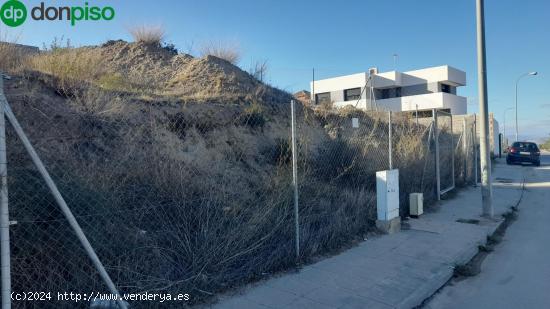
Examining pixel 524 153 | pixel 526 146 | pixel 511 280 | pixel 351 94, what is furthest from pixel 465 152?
pixel 351 94

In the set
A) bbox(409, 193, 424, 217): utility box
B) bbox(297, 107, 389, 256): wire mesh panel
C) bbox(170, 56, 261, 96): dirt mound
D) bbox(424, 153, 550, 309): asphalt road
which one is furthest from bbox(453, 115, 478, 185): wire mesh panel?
bbox(170, 56, 261, 96): dirt mound

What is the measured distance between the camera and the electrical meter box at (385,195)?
724 cm

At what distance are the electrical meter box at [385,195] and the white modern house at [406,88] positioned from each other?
36.2m

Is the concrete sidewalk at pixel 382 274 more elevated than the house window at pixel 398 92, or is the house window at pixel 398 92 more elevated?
the house window at pixel 398 92

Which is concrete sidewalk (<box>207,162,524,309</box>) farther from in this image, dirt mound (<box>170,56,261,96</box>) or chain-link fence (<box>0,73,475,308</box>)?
dirt mound (<box>170,56,261,96</box>)

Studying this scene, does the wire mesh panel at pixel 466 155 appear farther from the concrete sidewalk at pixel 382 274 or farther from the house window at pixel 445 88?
the house window at pixel 445 88

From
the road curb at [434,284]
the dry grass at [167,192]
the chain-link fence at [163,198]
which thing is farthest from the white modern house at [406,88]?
the road curb at [434,284]

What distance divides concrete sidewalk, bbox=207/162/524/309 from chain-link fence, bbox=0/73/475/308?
1.05 feet

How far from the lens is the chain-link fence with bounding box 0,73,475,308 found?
146 inches

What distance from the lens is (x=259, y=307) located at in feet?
13.5

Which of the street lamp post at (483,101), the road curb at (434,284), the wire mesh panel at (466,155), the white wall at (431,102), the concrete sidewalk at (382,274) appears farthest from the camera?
the white wall at (431,102)

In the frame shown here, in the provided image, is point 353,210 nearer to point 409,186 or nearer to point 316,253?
point 316,253

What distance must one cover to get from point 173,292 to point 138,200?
1.21 m

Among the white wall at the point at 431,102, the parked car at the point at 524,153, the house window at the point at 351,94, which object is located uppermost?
the house window at the point at 351,94
